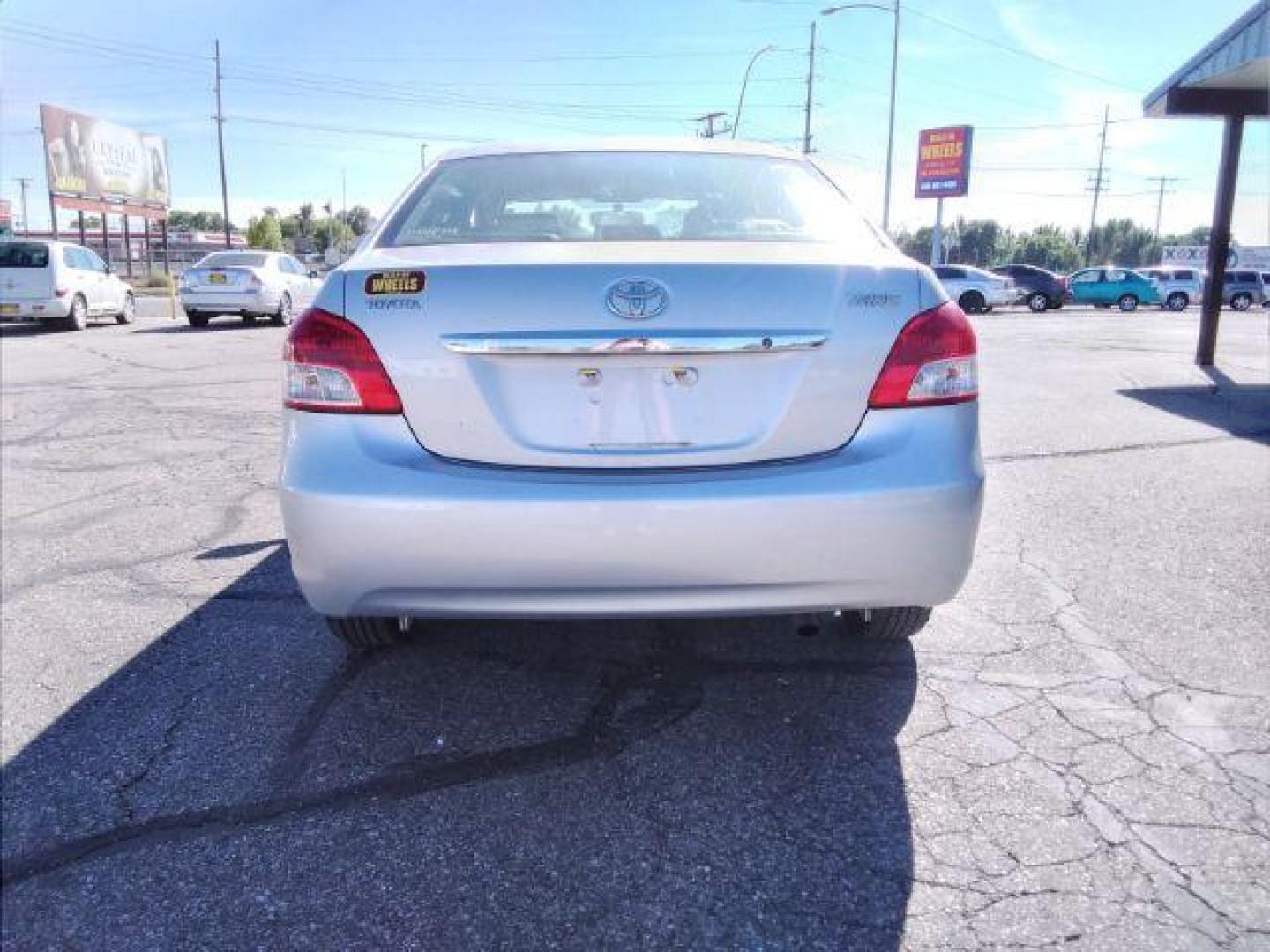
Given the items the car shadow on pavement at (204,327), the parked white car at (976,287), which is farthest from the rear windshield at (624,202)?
the parked white car at (976,287)

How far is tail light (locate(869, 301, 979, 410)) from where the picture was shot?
2.40 metres

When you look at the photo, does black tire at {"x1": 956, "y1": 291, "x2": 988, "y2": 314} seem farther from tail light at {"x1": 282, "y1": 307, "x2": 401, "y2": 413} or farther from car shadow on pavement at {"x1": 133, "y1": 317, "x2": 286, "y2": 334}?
tail light at {"x1": 282, "y1": 307, "x2": 401, "y2": 413}

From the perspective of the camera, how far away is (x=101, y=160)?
47188mm

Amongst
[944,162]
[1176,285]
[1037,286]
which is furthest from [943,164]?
[1037,286]

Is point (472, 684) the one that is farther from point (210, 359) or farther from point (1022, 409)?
point (210, 359)

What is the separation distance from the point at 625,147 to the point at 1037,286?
33.2 meters

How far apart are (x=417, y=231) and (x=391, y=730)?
1.49m

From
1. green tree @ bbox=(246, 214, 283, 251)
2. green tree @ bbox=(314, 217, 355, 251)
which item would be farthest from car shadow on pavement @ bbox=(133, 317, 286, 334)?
green tree @ bbox=(314, 217, 355, 251)

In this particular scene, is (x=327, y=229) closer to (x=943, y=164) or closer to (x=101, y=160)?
(x=101, y=160)

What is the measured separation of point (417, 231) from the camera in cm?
291

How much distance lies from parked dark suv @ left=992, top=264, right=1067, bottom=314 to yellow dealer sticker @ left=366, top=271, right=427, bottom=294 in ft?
111

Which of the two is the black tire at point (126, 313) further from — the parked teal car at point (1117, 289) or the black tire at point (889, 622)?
the parked teal car at point (1117, 289)

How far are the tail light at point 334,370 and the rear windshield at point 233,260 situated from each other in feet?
57.0

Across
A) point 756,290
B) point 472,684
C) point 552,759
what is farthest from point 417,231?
point 552,759
